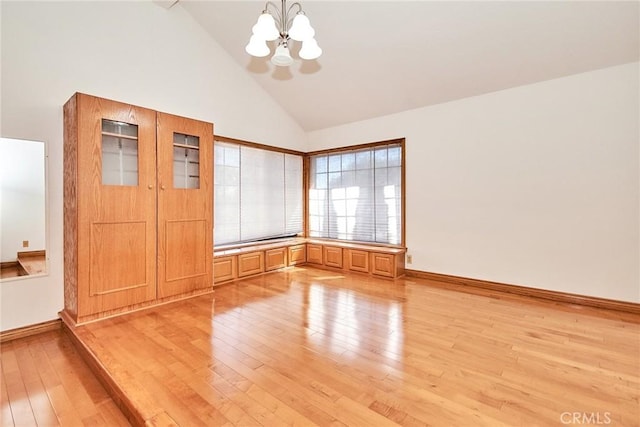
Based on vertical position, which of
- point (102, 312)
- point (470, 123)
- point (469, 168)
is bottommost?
point (102, 312)

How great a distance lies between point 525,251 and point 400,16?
128 inches

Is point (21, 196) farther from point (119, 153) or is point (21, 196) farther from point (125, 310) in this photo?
point (125, 310)

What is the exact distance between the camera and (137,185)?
314cm

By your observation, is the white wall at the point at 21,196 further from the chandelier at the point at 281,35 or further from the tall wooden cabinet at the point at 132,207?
the chandelier at the point at 281,35

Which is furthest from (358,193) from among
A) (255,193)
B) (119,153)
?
(119,153)

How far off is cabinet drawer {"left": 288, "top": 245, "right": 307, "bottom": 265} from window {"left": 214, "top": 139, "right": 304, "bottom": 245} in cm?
45

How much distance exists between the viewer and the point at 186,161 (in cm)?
364

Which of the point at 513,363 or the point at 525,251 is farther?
the point at 525,251

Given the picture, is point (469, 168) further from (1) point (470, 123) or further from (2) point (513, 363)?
(2) point (513, 363)

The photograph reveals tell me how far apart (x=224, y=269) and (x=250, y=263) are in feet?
1.56

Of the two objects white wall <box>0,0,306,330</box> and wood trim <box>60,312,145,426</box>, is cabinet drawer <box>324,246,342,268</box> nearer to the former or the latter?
white wall <box>0,0,306,330</box>

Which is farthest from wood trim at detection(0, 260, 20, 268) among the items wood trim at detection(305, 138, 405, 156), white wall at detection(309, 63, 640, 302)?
white wall at detection(309, 63, 640, 302)

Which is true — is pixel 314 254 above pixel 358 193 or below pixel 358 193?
below

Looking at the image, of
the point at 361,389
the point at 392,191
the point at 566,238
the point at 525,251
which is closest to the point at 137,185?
the point at 361,389
